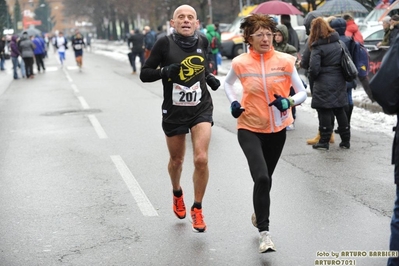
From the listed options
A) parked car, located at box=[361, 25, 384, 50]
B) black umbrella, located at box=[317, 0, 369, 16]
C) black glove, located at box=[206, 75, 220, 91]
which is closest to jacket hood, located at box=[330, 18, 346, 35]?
black glove, located at box=[206, 75, 220, 91]

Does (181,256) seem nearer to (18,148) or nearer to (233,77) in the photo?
(233,77)

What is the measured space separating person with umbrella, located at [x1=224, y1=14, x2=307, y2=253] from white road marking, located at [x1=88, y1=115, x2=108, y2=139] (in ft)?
22.3

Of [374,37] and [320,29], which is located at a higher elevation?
[320,29]

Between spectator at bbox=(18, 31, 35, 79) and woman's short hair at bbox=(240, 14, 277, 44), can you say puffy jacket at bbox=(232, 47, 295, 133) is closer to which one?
woman's short hair at bbox=(240, 14, 277, 44)

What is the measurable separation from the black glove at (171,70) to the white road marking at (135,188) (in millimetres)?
1616

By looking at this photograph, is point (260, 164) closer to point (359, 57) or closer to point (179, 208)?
point (179, 208)

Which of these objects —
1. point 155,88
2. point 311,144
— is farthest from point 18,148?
point 155,88

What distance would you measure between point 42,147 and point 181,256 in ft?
20.7

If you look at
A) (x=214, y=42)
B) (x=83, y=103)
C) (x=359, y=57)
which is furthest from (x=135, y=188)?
(x=214, y=42)

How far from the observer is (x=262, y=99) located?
231 inches

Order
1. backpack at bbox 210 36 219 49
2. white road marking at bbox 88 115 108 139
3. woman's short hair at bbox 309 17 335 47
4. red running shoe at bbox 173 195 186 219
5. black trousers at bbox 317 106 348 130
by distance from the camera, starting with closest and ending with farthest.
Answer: red running shoe at bbox 173 195 186 219 < woman's short hair at bbox 309 17 335 47 < black trousers at bbox 317 106 348 130 < white road marking at bbox 88 115 108 139 < backpack at bbox 210 36 219 49

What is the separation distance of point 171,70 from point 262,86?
2.46 feet

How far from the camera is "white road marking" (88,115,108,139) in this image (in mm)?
12622

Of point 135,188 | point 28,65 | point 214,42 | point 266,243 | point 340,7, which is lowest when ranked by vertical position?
point 28,65
